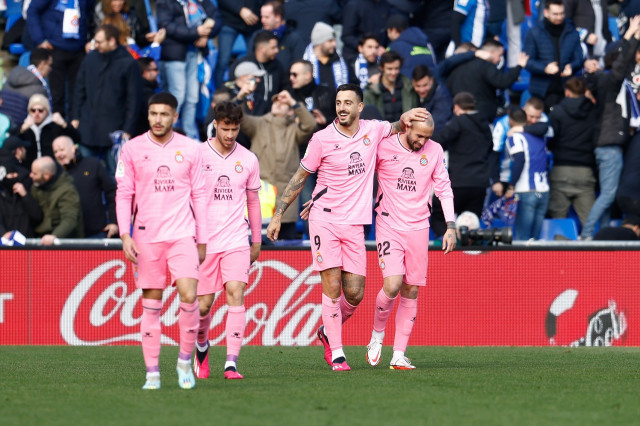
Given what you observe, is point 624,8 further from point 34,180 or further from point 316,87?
point 34,180

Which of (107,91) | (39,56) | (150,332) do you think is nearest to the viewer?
(150,332)

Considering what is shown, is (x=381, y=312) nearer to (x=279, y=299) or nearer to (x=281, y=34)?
(x=279, y=299)

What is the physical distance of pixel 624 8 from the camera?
20.0m

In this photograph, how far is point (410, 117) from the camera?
11.0m

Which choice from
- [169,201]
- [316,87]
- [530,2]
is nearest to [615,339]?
[316,87]

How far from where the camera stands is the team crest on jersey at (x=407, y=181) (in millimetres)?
11219

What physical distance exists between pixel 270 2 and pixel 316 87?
6.62 ft

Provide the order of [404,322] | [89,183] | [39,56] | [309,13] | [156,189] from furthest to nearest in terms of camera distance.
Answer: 1. [309,13]
2. [39,56]
3. [89,183]
4. [404,322]
5. [156,189]

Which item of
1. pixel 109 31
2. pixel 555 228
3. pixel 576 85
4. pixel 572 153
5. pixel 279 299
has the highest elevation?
pixel 109 31

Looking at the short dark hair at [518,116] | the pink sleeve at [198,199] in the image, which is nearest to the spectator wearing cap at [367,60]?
the short dark hair at [518,116]

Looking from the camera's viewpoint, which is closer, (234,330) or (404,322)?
(234,330)

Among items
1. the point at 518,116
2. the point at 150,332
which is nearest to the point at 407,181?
the point at 150,332

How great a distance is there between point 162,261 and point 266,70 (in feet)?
27.9

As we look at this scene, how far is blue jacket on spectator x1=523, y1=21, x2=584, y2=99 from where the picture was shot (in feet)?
61.1
